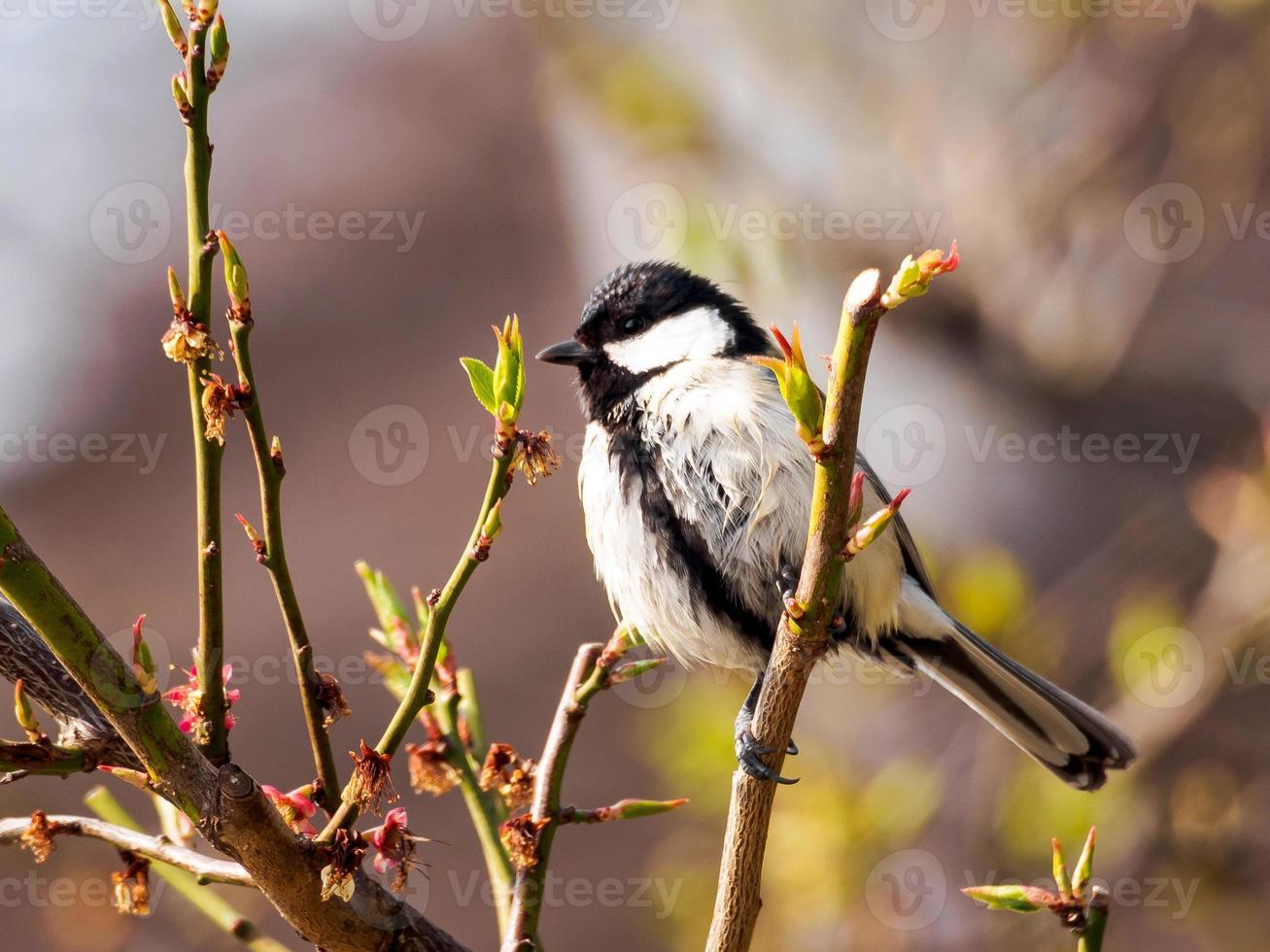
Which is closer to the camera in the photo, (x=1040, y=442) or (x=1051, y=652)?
(x=1051, y=652)

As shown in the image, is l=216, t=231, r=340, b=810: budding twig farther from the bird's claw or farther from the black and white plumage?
the bird's claw

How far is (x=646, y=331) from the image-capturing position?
208 centimetres

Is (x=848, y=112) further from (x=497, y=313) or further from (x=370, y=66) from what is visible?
(x=370, y=66)

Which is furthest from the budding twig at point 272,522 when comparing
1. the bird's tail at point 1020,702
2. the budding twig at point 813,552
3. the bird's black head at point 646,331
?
the bird's tail at point 1020,702

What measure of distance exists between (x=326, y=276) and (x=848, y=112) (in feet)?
8.23

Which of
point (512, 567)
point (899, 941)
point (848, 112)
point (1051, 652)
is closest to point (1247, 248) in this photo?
point (848, 112)

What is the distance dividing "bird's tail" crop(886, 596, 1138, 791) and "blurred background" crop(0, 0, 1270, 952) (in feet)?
1.41

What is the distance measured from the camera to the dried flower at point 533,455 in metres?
0.92

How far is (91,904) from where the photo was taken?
290cm

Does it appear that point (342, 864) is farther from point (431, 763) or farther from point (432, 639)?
point (431, 763)

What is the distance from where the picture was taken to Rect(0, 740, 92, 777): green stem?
0.86m

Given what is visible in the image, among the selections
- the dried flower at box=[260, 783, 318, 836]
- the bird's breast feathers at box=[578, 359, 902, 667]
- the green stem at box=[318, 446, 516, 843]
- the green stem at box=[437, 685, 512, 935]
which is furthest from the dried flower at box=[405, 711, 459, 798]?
the bird's breast feathers at box=[578, 359, 902, 667]

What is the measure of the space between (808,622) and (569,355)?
1.06 metres

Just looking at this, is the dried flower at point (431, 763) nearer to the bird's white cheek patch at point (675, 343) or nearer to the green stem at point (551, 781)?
the green stem at point (551, 781)
